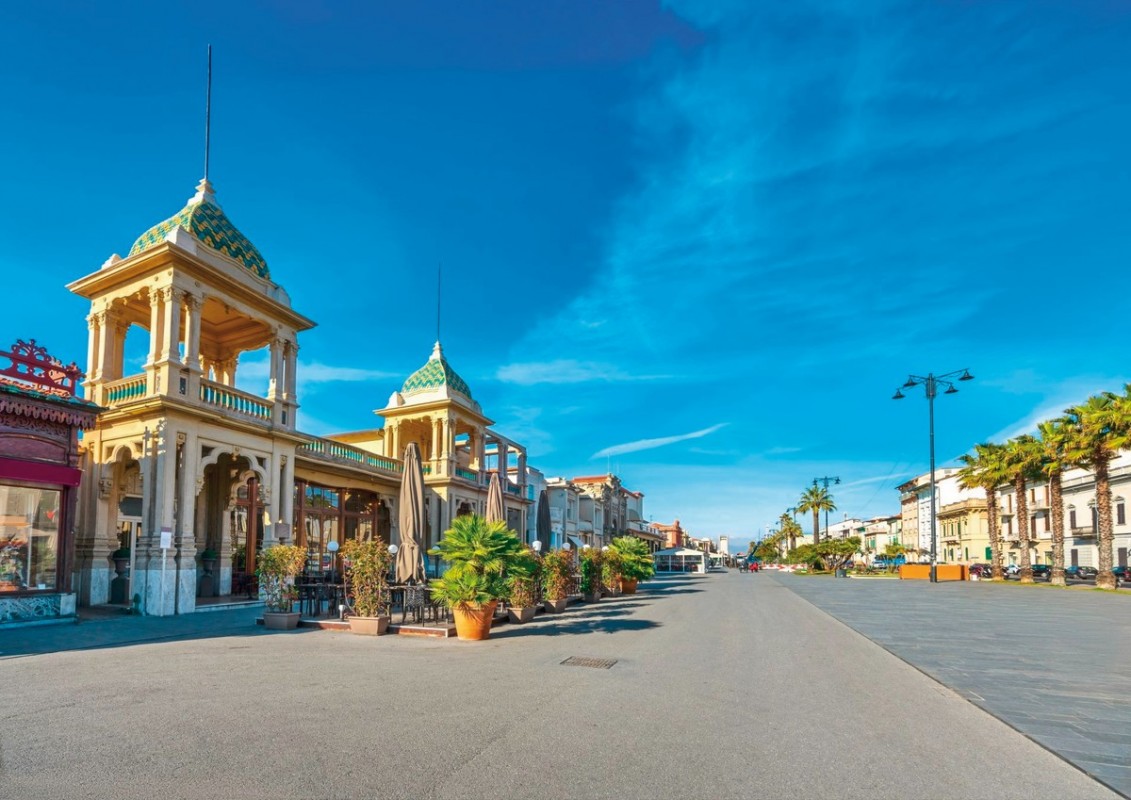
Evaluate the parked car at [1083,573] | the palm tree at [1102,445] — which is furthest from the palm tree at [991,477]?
the parked car at [1083,573]

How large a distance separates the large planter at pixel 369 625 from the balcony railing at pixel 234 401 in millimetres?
8491

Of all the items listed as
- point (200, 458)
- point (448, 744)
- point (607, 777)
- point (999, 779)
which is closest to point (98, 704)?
point (448, 744)

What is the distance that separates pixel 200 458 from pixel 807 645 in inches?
597

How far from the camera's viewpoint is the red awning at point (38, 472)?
46.2ft

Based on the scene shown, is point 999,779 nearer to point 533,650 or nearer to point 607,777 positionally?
A: point 607,777

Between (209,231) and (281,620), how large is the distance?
1160 centimetres

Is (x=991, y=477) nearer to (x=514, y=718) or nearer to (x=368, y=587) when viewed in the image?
(x=368, y=587)

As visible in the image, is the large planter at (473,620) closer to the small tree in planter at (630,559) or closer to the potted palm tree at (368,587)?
the potted palm tree at (368,587)

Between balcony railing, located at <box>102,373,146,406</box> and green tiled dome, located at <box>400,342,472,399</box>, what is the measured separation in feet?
48.4

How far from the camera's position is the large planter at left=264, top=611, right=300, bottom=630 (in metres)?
14.0

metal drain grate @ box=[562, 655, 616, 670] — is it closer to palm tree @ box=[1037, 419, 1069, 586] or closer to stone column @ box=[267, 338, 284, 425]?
stone column @ box=[267, 338, 284, 425]

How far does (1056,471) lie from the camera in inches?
1447

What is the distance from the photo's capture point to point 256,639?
40.3 ft

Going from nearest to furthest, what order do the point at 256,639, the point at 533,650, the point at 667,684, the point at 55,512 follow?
the point at 667,684
the point at 533,650
the point at 256,639
the point at 55,512
